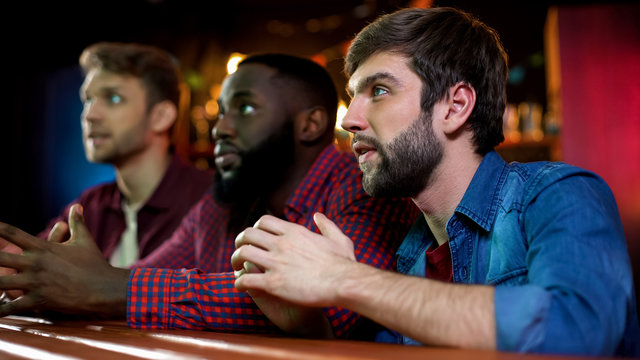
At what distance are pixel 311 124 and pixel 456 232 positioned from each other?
77 cm

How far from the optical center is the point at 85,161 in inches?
178

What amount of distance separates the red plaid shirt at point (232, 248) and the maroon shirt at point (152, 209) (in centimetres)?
52

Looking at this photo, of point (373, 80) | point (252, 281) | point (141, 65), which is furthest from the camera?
point (141, 65)

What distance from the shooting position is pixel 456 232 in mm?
1199

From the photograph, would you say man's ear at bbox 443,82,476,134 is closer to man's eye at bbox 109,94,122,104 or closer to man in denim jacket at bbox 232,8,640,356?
man in denim jacket at bbox 232,8,640,356

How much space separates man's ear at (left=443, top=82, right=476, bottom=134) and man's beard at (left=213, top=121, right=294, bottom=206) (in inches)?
25.7

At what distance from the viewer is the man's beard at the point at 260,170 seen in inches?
69.9

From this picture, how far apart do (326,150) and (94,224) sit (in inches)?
49.0

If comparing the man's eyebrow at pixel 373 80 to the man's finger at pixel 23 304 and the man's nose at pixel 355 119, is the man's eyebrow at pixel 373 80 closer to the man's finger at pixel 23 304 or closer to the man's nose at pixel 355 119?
the man's nose at pixel 355 119

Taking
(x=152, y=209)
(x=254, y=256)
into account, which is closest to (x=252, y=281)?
(x=254, y=256)

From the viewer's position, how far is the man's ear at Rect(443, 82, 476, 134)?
127cm

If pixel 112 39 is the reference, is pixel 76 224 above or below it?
below

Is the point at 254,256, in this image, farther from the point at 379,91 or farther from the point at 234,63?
the point at 234,63

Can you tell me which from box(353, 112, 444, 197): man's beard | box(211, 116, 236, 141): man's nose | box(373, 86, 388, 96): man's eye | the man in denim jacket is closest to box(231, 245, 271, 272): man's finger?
the man in denim jacket
